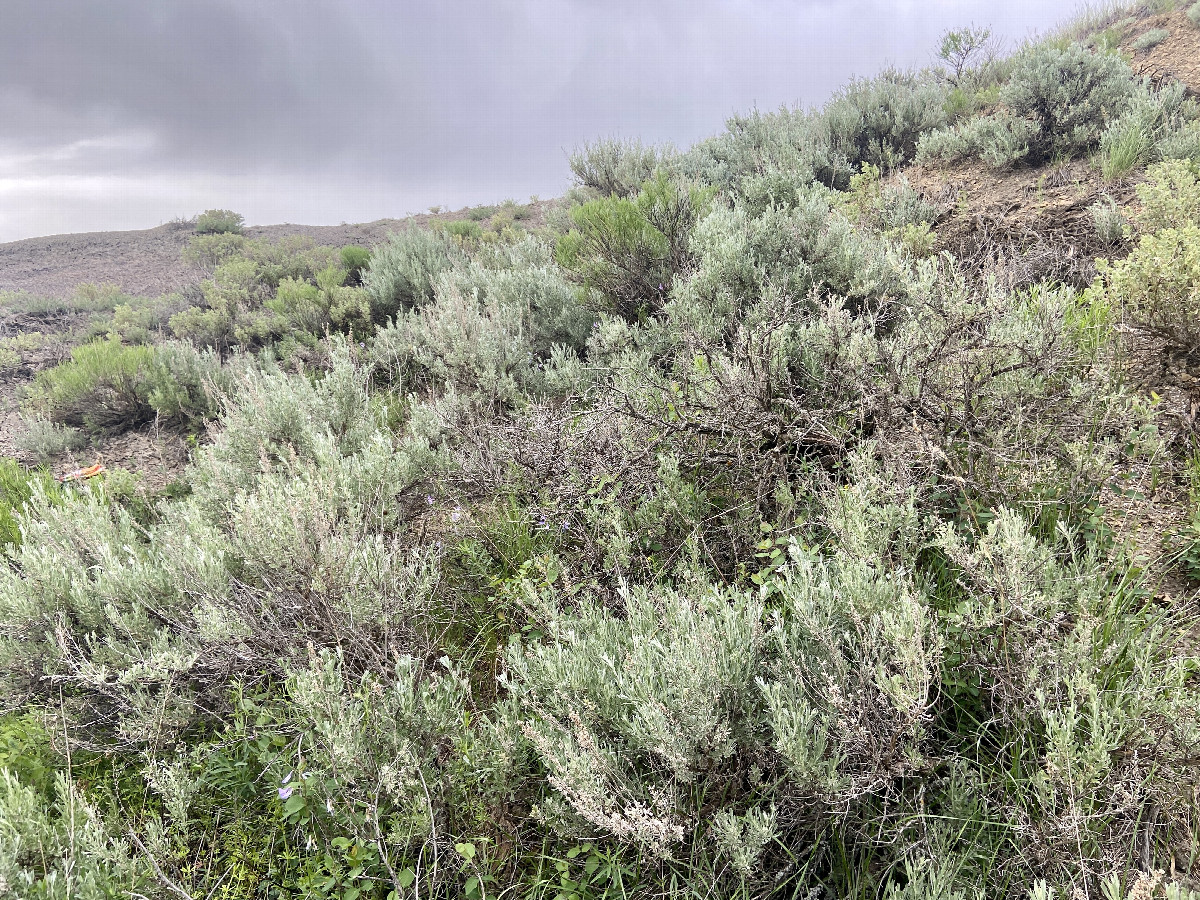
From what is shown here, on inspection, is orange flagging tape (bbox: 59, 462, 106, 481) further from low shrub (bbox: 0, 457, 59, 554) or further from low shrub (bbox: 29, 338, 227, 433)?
low shrub (bbox: 29, 338, 227, 433)

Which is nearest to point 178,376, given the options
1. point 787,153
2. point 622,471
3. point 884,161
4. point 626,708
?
point 622,471

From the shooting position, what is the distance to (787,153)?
23.8 ft

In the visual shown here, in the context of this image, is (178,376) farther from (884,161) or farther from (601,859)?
(884,161)

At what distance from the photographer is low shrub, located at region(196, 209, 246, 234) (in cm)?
1862

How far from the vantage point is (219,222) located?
18781mm

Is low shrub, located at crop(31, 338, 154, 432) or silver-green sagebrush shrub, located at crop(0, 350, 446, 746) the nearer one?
silver-green sagebrush shrub, located at crop(0, 350, 446, 746)

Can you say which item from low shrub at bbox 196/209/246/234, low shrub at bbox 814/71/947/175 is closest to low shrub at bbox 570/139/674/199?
low shrub at bbox 814/71/947/175

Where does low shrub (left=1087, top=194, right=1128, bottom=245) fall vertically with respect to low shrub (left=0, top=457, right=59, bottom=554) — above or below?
above

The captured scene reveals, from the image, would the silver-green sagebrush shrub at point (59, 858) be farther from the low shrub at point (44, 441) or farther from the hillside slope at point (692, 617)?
the low shrub at point (44, 441)

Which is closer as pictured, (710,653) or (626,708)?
(710,653)

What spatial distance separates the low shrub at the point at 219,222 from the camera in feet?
61.1

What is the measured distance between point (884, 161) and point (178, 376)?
9.46 meters

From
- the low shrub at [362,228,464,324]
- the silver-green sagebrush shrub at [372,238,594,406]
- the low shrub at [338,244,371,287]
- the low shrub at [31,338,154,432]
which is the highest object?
the low shrub at [338,244,371,287]

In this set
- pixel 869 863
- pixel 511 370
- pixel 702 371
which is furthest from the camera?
pixel 511 370
